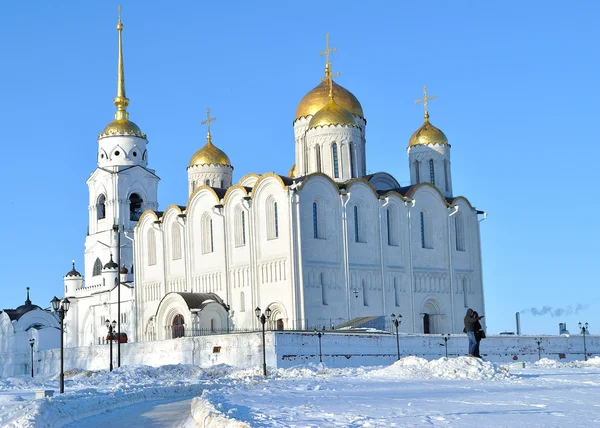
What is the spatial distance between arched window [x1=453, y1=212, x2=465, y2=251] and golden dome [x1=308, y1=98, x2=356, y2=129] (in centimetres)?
865

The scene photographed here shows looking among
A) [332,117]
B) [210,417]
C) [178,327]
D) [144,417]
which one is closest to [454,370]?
[144,417]

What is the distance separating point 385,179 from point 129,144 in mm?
19954

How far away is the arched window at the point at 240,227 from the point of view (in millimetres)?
50688

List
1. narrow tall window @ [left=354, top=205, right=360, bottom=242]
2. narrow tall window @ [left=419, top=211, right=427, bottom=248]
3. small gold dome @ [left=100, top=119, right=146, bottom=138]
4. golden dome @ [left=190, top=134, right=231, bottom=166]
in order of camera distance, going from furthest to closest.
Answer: small gold dome @ [left=100, top=119, right=146, bottom=138] → golden dome @ [left=190, top=134, right=231, bottom=166] → narrow tall window @ [left=419, top=211, right=427, bottom=248] → narrow tall window @ [left=354, top=205, right=360, bottom=242]

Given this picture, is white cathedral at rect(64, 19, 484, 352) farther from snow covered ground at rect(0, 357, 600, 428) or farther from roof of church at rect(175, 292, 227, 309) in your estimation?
snow covered ground at rect(0, 357, 600, 428)

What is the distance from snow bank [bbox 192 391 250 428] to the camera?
12.8 m

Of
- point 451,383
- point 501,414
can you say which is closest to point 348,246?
point 451,383

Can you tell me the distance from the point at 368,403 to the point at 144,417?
18.2 feet

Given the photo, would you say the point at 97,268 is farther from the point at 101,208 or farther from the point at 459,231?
the point at 459,231

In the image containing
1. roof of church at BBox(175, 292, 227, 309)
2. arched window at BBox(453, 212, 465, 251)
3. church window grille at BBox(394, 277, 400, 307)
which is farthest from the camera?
arched window at BBox(453, 212, 465, 251)

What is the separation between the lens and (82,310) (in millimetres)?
67250

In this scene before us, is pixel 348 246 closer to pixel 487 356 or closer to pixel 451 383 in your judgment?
pixel 487 356

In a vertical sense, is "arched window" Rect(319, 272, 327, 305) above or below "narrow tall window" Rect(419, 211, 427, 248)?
below

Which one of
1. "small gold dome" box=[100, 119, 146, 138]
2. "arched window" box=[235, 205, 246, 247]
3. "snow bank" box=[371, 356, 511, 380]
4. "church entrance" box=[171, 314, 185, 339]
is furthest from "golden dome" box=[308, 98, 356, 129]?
"snow bank" box=[371, 356, 511, 380]
